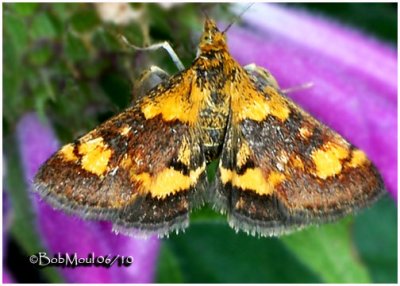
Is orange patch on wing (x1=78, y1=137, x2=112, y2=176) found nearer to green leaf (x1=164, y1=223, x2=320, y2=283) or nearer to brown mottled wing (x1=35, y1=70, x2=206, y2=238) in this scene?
brown mottled wing (x1=35, y1=70, x2=206, y2=238)

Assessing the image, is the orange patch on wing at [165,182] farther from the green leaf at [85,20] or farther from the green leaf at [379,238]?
the green leaf at [379,238]

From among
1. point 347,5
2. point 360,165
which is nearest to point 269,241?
point 347,5

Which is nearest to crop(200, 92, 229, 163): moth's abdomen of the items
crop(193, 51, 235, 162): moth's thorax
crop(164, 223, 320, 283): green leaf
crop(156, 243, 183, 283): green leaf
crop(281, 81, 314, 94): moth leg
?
crop(193, 51, 235, 162): moth's thorax

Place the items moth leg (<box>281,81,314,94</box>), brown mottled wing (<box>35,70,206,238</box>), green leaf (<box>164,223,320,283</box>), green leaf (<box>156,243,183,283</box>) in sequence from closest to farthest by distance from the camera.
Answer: brown mottled wing (<box>35,70,206,238</box>), moth leg (<box>281,81,314,94</box>), green leaf (<box>156,243,183,283</box>), green leaf (<box>164,223,320,283</box>)

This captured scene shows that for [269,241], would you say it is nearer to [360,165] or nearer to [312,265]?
[312,265]

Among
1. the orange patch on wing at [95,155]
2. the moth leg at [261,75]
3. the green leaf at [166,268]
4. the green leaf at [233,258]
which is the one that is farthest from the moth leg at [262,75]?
the green leaf at [233,258]
